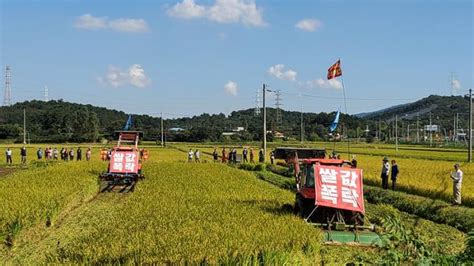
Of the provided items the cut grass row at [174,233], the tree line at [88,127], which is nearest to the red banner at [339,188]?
the cut grass row at [174,233]

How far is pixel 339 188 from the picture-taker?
13.8 meters

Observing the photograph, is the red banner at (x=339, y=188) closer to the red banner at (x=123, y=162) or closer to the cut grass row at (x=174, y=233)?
the cut grass row at (x=174, y=233)

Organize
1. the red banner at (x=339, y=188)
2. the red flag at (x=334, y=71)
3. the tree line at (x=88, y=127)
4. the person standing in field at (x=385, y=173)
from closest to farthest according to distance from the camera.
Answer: the red banner at (x=339, y=188)
the person standing in field at (x=385, y=173)
the red flag at (x=334, y=71)
the tree line at (x=88, y=127)

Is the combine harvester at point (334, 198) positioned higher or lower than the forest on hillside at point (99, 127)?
lower

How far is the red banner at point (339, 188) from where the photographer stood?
13.7 m

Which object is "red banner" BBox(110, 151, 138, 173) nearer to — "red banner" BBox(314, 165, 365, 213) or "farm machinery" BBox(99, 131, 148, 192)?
"farm machinery" BBox(99, 131, 148, 192)

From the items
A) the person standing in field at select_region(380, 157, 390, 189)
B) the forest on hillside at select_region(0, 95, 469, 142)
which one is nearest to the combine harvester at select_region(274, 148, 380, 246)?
the person standing in field at select_region(380, 157, 390, 189)

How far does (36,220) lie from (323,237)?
6.73m

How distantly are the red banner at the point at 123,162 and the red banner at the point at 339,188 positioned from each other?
1274 cm

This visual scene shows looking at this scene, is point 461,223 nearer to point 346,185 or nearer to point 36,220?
point 346,185

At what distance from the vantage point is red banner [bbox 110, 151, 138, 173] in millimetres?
24781

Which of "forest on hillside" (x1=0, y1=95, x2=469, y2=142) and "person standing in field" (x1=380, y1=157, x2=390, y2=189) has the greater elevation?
"forest on hillside" (x1=0, y1=95, x2=469, y2=142)

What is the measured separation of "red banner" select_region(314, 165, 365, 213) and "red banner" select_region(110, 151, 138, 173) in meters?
12.7

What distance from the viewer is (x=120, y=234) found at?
11.1 m
